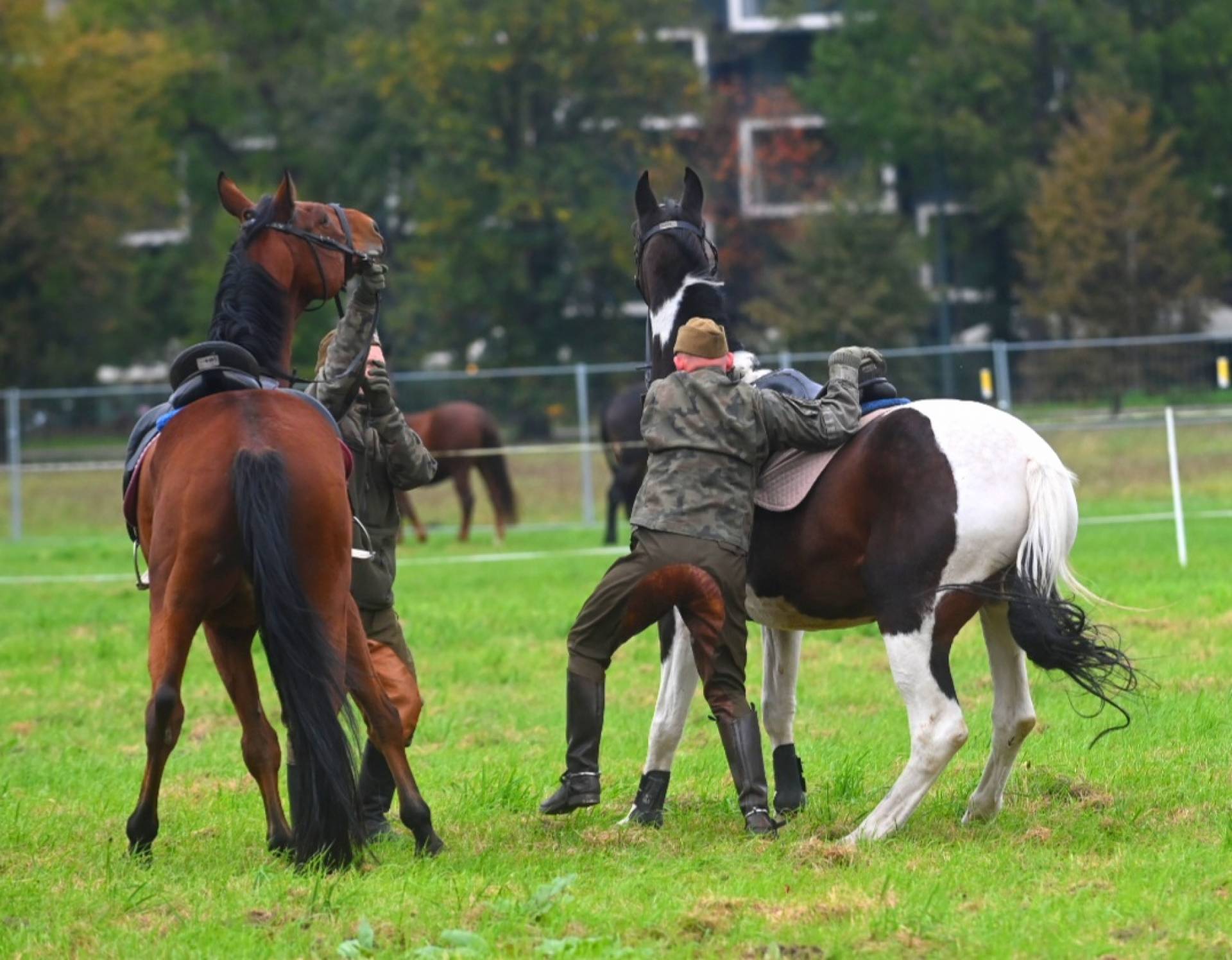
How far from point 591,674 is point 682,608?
430 mm

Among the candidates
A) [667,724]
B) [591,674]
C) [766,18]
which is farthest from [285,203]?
[766,18]

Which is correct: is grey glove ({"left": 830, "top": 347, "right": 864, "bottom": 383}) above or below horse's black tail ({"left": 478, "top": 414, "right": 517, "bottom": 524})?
above

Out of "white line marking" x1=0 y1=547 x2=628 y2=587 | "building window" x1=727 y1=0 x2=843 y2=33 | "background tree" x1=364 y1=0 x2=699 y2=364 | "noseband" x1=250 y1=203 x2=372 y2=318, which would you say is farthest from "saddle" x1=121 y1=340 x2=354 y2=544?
"building window" x1=727 y1=0 x2=843 y2=33

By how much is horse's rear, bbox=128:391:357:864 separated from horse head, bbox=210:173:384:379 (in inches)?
19.2

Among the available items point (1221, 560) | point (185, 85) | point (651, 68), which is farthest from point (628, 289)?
point (1221, 560)

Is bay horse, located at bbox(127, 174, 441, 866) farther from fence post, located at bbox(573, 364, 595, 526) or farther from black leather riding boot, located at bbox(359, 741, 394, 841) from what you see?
fence post, located at bbox(573, 364, 595, 526)

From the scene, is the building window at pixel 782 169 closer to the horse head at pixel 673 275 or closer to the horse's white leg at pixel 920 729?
the horse head at pixel 673 275

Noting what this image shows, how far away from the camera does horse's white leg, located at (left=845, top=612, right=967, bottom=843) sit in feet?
20.3

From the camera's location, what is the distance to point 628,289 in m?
43.2

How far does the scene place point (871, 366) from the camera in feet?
22.8

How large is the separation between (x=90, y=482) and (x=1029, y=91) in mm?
25758

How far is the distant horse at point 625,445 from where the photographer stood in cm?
1886

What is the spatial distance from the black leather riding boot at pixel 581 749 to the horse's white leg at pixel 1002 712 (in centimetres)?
138

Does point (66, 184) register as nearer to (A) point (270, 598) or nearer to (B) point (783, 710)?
(B) point (783, 710)
